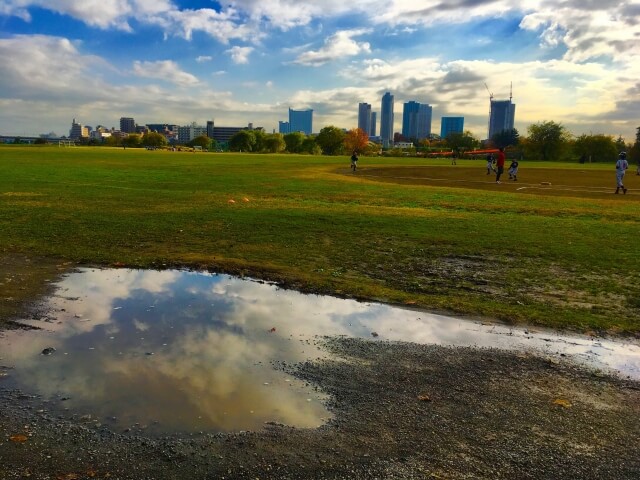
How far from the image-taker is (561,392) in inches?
225

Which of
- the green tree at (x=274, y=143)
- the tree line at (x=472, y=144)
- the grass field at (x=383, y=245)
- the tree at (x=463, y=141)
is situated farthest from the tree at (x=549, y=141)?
the grass field at (x=383, y=245)

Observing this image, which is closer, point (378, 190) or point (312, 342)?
point (312, 342)

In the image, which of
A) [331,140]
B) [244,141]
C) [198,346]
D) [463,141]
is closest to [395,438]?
[198,346]

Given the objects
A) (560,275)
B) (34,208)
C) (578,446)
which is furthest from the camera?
(34,208)

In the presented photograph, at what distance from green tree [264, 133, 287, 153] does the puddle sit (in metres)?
179

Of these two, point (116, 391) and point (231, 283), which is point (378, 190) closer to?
point (231, 283)

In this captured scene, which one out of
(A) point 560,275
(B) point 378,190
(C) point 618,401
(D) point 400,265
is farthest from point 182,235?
(B) point 378,190

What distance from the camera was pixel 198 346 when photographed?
669 cm

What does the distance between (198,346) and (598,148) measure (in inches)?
6149

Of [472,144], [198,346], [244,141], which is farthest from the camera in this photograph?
[244,141]

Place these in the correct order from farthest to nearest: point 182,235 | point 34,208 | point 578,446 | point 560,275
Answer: point 34,208
point 182,235
point 560,275
point 578,446

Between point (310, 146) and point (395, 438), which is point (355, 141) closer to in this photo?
point (310, 146)

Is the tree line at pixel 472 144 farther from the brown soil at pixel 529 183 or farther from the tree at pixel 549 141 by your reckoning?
the brown soil at pixel 529 183

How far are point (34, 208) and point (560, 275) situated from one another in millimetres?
17982
